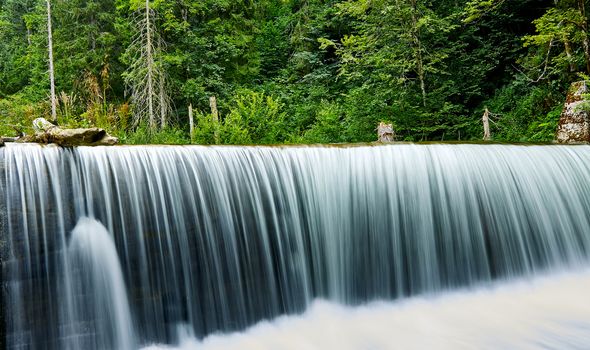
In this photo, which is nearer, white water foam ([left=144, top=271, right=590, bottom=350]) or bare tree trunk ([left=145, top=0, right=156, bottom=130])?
white water foam ([left=144, top=271, right=590, bottom=350])

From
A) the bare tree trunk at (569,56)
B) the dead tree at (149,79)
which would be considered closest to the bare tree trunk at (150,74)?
the dead tree at (149,79)

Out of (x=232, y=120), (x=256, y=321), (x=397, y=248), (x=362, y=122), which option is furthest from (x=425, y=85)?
(x=256, y=321)

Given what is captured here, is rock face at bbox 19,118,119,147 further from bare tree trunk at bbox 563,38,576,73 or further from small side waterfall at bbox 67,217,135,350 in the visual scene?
bare tree trunk at bbox 563,38,576,73

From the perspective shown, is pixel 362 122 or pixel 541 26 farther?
pixel 362 122

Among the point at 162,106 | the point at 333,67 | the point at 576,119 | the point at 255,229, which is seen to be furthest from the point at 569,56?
the point at 162,106

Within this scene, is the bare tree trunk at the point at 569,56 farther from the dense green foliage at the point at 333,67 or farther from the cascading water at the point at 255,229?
the cascading water at the point at 255,229

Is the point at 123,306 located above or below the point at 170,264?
below

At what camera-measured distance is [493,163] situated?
677cm

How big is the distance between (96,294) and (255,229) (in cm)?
188

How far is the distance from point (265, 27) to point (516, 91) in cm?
1344

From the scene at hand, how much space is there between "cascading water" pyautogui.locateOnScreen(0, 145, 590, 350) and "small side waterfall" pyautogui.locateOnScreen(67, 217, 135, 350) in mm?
12

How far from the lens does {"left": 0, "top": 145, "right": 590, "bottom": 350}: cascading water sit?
404 cm

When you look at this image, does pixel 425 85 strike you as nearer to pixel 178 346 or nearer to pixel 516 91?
pixel 516 91

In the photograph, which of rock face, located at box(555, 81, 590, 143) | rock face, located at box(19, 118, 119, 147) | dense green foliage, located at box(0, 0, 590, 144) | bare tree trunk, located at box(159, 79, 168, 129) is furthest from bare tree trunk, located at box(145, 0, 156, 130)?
rock face, located at box(555, 81, 590, 143)
